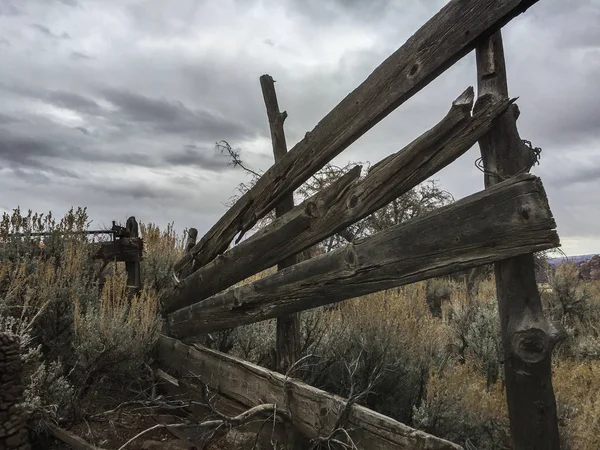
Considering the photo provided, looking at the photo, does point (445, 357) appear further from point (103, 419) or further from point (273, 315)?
point (103, 419)

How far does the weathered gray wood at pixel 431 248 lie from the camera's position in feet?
7.18

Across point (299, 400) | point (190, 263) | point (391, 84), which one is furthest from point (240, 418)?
point (391, 84)

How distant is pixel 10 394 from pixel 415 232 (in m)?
3.55

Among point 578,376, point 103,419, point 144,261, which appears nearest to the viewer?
point 103,419

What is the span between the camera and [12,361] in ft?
12.4

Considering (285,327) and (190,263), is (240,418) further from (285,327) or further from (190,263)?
(190,263)

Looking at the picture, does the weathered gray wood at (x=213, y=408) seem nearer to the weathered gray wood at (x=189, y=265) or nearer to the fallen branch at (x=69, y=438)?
the fallen branch at (x=69, y=438)

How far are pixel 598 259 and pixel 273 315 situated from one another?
29129mm

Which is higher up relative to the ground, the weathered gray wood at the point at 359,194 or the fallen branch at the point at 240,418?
the weathered gray wood at the point at 359,194

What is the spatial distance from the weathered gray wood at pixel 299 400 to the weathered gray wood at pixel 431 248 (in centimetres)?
62

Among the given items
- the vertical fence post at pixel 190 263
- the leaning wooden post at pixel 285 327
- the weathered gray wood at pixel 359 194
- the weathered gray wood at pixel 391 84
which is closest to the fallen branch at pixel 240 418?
the leaning wooden post at pixel 285 327

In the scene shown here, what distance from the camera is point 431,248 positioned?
8.20 ft

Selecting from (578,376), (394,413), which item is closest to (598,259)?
(578,376)

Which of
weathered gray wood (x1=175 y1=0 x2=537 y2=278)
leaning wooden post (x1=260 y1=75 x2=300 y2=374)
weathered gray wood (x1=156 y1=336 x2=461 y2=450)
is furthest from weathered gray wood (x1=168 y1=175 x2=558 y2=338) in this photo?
weathered gray wood (x1=175 y1=0 x2=537 y2=278)
